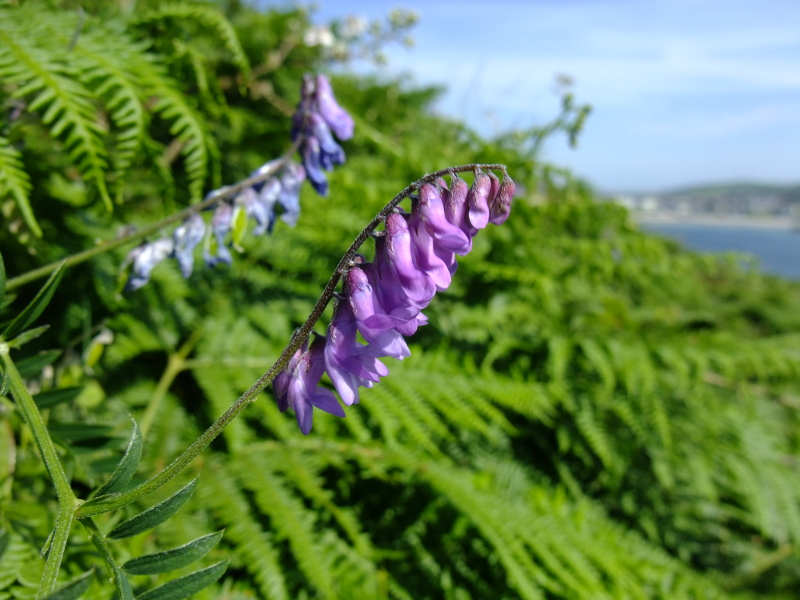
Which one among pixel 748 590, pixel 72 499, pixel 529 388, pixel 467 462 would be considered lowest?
pixel 748 590

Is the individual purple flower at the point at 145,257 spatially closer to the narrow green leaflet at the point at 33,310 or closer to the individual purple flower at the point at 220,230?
the individual purple flower at the point at 220,230

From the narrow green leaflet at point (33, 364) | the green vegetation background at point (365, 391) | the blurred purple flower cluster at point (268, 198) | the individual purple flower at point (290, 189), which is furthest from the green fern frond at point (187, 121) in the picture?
the narrow green leaflet at point (33, 364)

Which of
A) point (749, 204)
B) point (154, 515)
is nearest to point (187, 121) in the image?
point (154, 515)

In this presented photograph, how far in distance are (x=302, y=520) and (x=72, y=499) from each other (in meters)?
1.02

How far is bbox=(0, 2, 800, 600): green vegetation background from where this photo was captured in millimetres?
1562

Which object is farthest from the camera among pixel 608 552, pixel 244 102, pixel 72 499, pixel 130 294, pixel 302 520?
pixel 244 102

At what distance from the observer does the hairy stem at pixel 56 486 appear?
0.77 meters

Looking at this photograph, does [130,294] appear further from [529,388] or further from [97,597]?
[529,388]

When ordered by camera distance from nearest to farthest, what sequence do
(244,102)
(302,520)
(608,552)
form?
(302,520) < (608,552) < (244,102)

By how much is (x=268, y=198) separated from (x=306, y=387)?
29.1 inches

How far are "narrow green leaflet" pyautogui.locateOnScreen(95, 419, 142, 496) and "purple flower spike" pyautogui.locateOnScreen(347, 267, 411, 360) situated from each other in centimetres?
35

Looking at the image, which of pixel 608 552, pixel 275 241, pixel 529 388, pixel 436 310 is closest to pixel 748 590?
pixel 608 552

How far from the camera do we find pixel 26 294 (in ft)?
5.93

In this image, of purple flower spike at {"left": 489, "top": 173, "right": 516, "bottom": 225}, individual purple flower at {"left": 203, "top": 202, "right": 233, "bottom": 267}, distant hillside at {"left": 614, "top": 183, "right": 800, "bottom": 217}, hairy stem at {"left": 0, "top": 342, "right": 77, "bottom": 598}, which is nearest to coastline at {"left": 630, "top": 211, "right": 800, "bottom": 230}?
distant hillside at {"left": 614, "top": 183, "right": 800, "bottom": 217}
